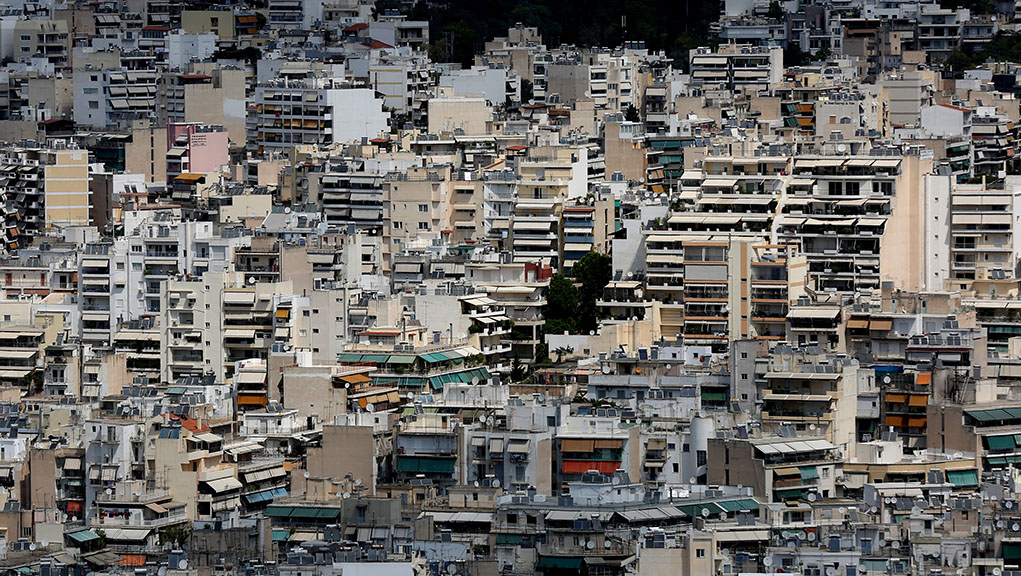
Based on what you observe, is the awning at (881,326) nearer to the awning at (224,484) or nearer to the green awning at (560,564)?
the awning at (224,484)

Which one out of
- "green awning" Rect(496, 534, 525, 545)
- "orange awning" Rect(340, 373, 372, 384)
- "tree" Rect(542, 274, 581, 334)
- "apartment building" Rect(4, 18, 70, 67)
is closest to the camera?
"green awning" Rect(496, 534, 525, 545)

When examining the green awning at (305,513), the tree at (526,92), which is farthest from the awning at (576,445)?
the tree at (526,92)

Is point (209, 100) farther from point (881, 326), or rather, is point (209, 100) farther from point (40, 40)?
point (881, 326)

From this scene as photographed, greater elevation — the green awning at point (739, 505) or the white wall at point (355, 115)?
the white wall at point (355, 115)

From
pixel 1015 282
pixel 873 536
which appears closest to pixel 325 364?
pixel 1015 282

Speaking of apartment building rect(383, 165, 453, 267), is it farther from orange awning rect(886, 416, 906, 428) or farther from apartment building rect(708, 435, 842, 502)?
apartment building rect(708, 435, 842, 502)

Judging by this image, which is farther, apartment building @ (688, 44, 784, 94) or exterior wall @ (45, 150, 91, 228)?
apartment building @ (688, 44, 784, 94)

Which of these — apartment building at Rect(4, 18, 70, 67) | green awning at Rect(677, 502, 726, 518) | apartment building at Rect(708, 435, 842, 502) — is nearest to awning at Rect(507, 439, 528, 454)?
apartment building at Rect(708, 435, 842, 502)
